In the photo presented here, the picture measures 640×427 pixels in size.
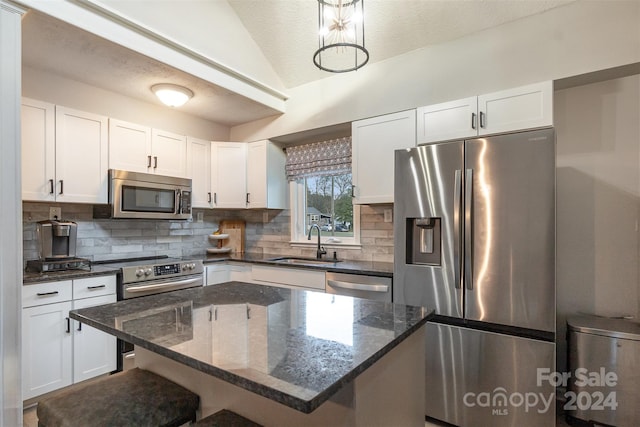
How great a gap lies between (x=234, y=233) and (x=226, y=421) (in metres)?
3.28

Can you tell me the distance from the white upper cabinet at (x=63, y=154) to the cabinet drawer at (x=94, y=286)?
0.69 meters

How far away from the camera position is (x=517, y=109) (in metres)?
2.25

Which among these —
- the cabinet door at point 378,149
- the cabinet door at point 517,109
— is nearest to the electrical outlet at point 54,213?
the cabinet door at point 378,149

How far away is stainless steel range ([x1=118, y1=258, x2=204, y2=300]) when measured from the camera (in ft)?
8.96

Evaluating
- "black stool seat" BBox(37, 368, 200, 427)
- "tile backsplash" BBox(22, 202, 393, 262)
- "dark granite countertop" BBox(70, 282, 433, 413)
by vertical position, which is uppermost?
"tile backsplash" BBox(22, 202, 393, 262)

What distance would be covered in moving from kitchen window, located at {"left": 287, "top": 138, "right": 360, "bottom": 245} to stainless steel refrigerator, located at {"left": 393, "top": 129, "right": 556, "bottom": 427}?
1.25m

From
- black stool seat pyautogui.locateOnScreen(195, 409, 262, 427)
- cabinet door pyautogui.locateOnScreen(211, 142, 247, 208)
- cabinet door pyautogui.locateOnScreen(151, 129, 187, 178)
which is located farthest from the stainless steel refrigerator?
cabinet door pyautogui.locateOnScreen(151, 129, 187, 178)

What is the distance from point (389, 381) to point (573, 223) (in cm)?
207

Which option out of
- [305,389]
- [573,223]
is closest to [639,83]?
[573,223]

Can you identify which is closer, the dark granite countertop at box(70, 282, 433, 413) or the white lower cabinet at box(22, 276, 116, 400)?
the dark granite countertop at box(70, 282, 433, 413)

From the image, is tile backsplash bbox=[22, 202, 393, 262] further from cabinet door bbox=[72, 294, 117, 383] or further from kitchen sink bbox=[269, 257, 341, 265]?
cabinet door bbox=[72, 294, 117, 383]

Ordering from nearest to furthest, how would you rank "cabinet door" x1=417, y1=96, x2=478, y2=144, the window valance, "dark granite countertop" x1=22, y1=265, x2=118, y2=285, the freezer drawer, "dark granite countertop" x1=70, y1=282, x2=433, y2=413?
1. "dark granite countertop" x1=70, y1=282, x2=433, y2=413
2. the freezer drawer
3. "dark granite countertop" x1=22, y1=265, x2=118, y2=285
4. "cabinet door" x1=417, y1=96, x2=478, y2=144
5. the window valance

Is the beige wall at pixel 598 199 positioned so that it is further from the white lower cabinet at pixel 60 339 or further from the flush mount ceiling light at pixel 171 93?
the white lower cabinet at pixel 60 339

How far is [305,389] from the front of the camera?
730 millimetres
